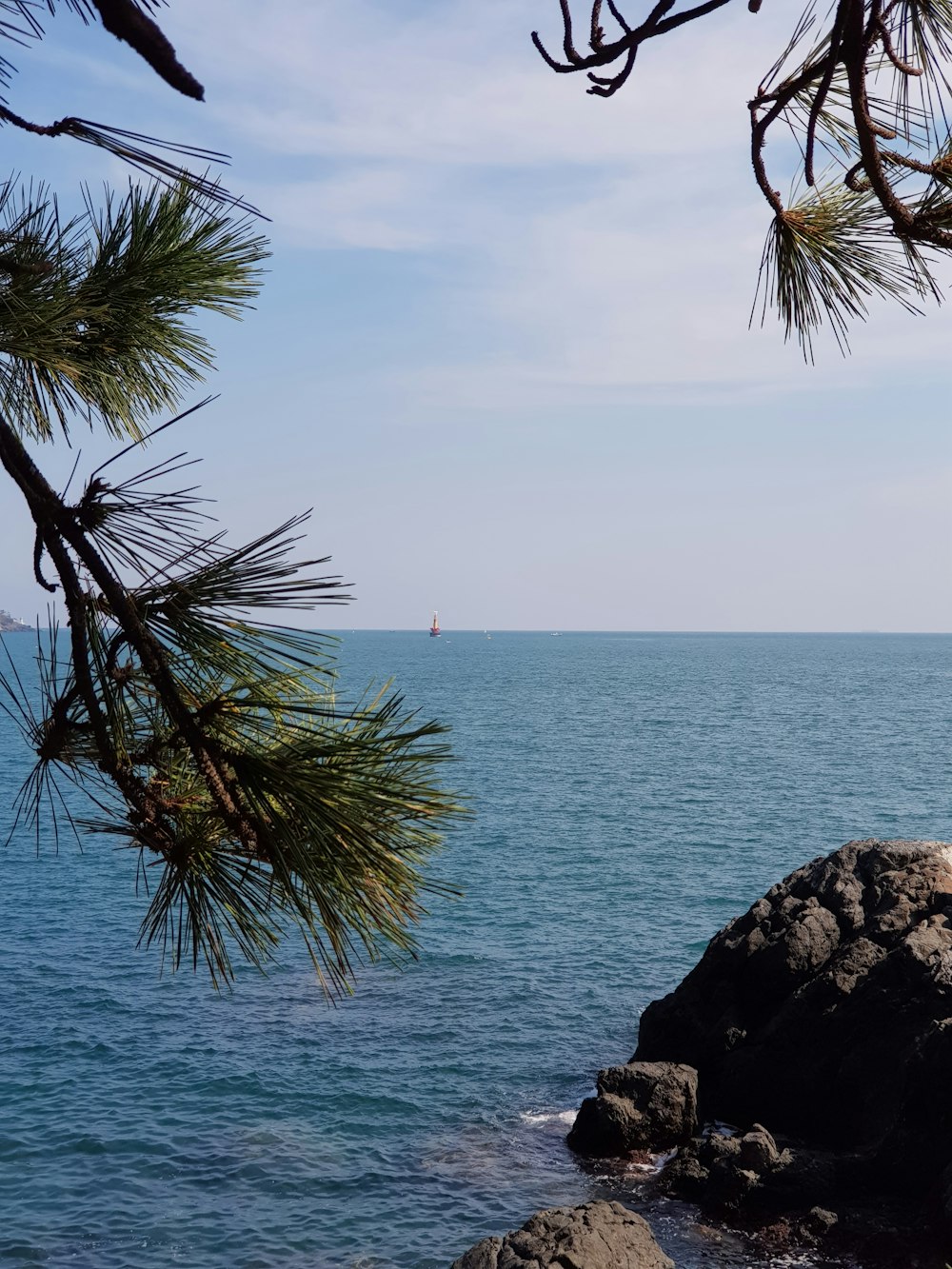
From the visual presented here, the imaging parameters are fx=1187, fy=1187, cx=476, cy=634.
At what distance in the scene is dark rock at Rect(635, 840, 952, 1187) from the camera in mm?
14039

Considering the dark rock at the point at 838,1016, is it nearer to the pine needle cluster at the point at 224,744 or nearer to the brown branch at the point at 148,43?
the pine needle cluster at the point at 224,744

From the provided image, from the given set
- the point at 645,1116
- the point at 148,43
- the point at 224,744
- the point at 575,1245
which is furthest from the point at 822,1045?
the point at 148,43

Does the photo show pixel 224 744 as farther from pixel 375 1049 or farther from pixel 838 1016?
pixel 375 1049

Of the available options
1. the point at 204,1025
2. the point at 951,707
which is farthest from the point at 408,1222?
the point at 951,707

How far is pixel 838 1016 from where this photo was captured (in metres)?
15.8

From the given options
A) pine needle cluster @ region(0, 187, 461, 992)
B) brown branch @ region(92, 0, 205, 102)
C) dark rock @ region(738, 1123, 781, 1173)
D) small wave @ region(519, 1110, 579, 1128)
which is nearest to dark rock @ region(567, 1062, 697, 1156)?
small wave @ region(519, 1110, 579, 1128)

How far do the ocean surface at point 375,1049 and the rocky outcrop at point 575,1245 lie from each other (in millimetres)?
2337

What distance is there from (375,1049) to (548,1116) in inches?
161

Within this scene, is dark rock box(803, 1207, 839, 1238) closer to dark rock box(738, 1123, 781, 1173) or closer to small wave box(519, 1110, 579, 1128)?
dark rock box(738, 1123, 781, 1173)

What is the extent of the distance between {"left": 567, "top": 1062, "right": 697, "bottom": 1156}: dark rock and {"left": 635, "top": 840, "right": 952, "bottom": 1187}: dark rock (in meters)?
0.72

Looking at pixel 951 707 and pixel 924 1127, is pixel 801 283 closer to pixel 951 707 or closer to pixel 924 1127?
pixel 924 1127

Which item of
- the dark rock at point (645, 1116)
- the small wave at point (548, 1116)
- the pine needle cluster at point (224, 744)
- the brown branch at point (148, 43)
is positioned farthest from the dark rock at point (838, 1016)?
the brown branch at point (148, 43)

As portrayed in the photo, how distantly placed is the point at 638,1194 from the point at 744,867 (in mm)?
21490

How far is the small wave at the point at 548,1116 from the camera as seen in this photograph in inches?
692
